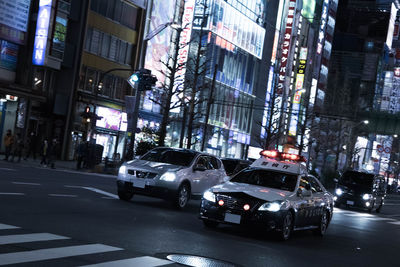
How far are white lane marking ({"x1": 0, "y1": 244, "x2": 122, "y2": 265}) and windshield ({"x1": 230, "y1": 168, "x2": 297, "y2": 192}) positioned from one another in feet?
19.0

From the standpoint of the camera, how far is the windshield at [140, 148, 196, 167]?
1742 cm

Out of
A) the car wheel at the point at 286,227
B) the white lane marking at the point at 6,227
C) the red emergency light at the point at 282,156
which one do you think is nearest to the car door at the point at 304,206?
the car wheel at the point at 286,227

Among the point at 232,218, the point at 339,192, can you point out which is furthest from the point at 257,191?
the point at 339,192

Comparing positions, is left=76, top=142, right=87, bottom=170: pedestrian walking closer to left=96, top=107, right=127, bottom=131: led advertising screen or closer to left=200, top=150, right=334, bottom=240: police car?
left=96, top=107, right=127, bottom=131: led advertising screen

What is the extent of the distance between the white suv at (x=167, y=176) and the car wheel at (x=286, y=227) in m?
3.98

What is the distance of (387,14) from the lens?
119688 millimetres

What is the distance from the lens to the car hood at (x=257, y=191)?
41.4 feet

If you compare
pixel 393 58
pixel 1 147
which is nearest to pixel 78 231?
pixel 1 147

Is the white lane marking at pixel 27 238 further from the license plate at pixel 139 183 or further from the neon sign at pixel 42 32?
the neon sign at pixel 42 32

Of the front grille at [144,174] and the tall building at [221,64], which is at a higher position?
the tall building at [221,64]

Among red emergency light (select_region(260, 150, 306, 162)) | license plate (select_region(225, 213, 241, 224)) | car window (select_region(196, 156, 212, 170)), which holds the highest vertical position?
red emergency light (select_region(260, 150, 306, 162))

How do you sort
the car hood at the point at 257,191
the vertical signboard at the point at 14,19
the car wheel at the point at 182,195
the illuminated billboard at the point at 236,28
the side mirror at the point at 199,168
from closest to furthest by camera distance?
the car hood at the point at 257,191 → the car wheel at the point at 182,195 → the side mirror at the point at 199,168 → the vertical signboard at the point at 14,19 → the illuminated billboard at the point at 236,28

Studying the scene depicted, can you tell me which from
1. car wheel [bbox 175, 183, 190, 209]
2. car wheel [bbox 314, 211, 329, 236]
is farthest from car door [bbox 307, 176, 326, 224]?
car wheel [bbox 175, 183, 190, 209]

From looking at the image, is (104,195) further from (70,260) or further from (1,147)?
(1,147)
